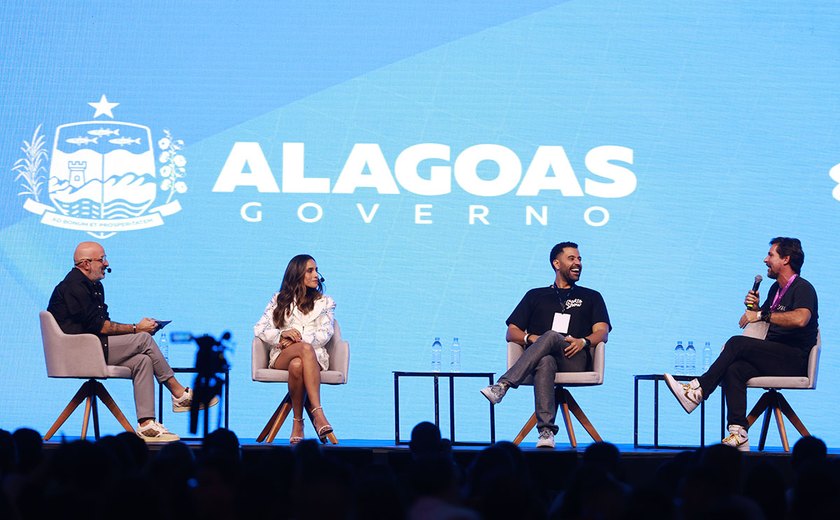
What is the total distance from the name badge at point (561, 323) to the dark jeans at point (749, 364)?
78cm

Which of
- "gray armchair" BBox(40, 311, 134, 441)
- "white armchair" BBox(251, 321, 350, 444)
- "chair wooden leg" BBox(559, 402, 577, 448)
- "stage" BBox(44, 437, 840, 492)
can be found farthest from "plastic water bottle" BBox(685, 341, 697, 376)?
"gray armchair" BBox(40, 311, 134, 441)

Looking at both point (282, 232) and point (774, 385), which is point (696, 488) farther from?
point (282, 232)

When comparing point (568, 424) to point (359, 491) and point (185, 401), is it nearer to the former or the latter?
point (185, 401)

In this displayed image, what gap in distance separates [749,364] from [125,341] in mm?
3271

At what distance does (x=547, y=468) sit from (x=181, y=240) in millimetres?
3023

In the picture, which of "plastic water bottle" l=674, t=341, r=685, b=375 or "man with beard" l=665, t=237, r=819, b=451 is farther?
"plastic water bottle" l=674, t=341, r=685, b=375

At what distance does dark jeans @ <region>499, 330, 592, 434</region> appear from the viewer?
19.2 feet

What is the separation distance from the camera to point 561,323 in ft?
20.5

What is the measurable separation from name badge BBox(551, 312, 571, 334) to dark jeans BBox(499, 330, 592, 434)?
0.16 m

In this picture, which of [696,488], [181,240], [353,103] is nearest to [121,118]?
[181,240]

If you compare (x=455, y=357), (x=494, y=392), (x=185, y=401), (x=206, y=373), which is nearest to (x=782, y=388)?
(x=494, y=392)

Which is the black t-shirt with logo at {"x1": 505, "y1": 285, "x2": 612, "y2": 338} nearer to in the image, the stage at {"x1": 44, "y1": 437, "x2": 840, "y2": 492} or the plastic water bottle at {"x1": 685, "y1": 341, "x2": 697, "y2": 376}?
the plastic water bottle at {"x1": 685, "y1": 341, "x2": 697, "y2": 376}

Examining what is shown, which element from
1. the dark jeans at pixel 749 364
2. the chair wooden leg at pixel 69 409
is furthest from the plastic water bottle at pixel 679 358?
the chair wooden leg at pixel 69 409

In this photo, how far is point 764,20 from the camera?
6934 millimetres
